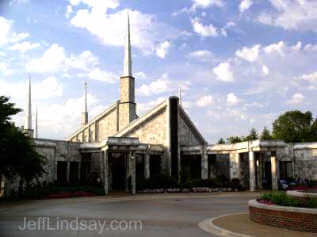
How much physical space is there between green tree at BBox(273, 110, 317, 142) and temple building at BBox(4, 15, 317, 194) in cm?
1598

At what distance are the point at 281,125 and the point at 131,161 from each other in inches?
1434

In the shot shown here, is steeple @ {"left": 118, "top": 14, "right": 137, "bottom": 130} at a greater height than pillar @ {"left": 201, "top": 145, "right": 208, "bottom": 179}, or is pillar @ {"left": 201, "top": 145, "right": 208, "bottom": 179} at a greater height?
steeple @ {"left": 118, "top": 14, "right": 137, "bottom": 130}

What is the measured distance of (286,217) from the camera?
13.5 m

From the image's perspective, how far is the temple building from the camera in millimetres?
37750

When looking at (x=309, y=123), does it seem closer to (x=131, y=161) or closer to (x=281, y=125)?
(x=281, y=125)

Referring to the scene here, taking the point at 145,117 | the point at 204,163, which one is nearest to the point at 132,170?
the point at 204,163

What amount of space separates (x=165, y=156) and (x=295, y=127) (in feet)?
99.1

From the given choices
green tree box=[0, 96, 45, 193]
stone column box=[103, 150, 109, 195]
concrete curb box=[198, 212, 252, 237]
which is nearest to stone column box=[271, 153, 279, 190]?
stone column box=[103, 150, 109, 195]

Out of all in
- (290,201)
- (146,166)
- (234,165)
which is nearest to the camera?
(290,201)

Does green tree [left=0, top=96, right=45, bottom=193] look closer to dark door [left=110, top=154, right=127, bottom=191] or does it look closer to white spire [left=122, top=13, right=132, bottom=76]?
dark door [left=110, top=154, right=127, bottom=191]

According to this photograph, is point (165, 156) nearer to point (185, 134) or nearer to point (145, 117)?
point (185, 134)

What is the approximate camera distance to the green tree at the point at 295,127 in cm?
6328

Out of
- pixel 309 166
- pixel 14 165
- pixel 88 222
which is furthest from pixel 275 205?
pixel 309 166

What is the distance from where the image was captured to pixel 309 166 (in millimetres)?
42188
